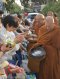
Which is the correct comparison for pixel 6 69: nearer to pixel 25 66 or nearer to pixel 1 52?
pixel 1 52

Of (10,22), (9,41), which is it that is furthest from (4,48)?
(10,22)

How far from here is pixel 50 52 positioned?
27.8 feet

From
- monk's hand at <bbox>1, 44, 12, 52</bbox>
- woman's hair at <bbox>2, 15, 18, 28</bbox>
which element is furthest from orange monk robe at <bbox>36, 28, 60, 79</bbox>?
monk's hand at <bbox>1, 44, 12, 52</bbox>

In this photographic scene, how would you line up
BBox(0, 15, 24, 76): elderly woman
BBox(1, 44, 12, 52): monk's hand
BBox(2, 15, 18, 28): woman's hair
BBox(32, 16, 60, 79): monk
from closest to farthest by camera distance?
BBox(1, 44, 12, 52): monk's hand → BBox(0, 15, 24, 76): elderly woman → BBox(2, 15, 18, 28): woman's hair → BBox(32, 16, 60, 79): monk

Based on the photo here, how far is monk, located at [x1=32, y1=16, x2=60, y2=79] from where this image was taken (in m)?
8.34

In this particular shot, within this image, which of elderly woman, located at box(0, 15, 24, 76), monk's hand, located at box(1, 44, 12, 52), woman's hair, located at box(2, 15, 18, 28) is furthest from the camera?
woman's hair, located at box(2, 15, 18, 28)

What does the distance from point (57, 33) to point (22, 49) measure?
141 centimetres

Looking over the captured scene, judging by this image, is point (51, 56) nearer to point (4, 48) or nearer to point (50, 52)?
point (50, 52)

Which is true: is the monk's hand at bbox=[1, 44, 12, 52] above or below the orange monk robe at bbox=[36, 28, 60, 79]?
above

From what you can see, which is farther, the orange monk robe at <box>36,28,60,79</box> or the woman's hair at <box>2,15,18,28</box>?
the orange monk robe at <box>36,28,60,79</box>

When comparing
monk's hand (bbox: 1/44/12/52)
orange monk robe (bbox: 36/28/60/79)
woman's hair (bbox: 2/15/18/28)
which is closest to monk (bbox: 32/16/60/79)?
orange monk robe (bbox: 36/28/60/79)

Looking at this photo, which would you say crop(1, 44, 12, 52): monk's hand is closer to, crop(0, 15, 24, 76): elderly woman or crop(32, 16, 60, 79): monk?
crop(0, 15, 24, 76): elderly woman

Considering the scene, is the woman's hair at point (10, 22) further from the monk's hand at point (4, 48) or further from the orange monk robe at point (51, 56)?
the orange monk robe at point (51, 56)

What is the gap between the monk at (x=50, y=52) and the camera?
834 centimetres
